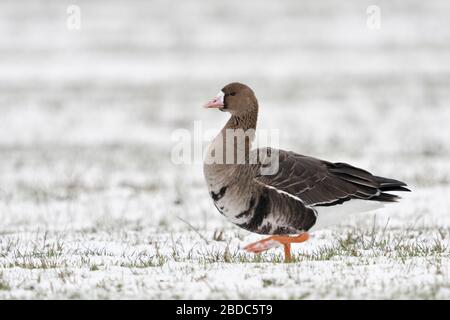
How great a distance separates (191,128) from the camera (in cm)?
2228

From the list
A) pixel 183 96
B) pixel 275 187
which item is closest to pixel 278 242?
pixel 275 187

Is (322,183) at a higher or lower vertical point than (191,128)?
lower

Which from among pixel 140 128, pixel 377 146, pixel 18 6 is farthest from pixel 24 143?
pixel 18 6

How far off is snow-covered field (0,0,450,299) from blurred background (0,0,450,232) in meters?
0.09

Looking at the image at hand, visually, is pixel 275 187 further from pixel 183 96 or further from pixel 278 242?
pixel 183 96

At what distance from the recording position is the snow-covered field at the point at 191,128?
247 inches

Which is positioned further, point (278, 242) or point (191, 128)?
point (191, 128)

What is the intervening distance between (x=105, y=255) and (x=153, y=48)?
102 feet

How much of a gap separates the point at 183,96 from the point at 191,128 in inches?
178

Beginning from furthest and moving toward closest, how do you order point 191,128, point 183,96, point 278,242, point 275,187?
point 183,96 → point 191,128 → point 278,242 → point 275,187

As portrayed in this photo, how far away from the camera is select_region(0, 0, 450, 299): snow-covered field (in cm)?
628

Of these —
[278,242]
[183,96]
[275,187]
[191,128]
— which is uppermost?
[183,96]
